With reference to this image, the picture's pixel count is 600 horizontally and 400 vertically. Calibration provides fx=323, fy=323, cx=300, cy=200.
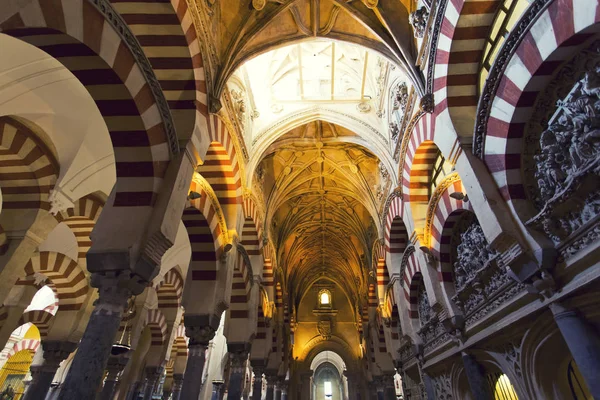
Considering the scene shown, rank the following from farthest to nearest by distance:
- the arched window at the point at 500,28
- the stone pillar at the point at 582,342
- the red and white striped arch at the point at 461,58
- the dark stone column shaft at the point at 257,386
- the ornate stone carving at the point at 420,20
Result: the dark stone column shaft at the point at 257,386, the ornate stone carving at the point at 420,20, the red and white striped arch at the point at 461,58, the arched window at the point at 500,28, the stone pillar at the point at 582,342

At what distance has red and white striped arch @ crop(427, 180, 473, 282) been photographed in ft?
16.9

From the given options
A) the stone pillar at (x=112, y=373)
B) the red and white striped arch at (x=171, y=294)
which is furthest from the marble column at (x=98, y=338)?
the red and white striped arch at (x=171, y=294)

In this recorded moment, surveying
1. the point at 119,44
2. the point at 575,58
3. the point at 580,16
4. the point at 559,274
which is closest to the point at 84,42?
the point at 119,44

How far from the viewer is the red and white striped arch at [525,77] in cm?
268

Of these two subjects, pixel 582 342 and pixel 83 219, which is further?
pixel 83 219

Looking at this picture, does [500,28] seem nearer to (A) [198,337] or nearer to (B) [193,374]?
(A) [198,337]

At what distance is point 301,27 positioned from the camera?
244 inches

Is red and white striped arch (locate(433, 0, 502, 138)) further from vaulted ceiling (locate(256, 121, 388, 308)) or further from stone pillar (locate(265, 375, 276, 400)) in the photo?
stone pillar (locate(265, 375, 276, 400))

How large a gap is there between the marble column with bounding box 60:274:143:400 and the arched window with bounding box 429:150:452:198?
15.9ft

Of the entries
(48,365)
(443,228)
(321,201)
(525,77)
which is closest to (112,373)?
(48,365)

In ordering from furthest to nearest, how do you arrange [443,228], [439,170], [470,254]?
1. [439,170]
2. [443,228]
3. [470,254]

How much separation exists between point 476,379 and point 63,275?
8.42 m

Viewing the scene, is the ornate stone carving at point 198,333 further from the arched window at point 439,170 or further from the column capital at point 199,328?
the arched window at point 439,170

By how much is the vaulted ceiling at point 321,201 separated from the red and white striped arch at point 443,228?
3.19 meters
